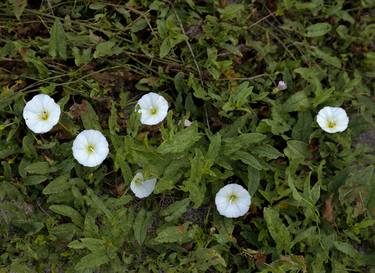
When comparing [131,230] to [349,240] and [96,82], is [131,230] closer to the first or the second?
[96,82]

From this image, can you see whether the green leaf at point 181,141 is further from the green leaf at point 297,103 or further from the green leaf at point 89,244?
the green leaf at point 297,103

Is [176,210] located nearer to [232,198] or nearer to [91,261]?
[232,198]

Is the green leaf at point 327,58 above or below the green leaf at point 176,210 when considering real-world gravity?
above

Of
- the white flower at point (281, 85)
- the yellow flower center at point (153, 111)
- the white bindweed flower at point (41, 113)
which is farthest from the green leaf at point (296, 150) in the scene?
the white bindweed flower at point (41, 113)

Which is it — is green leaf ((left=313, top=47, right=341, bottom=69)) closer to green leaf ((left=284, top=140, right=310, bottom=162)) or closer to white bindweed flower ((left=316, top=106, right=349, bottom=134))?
white bindweed flower ((left=316, top=106, right=349, bottom=134))

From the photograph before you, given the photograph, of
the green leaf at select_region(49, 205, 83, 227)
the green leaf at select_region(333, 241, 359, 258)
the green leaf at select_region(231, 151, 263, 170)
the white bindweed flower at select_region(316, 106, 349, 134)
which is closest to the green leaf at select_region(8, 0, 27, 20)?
the green leaf at select_region(49, 205, 83, 227)
